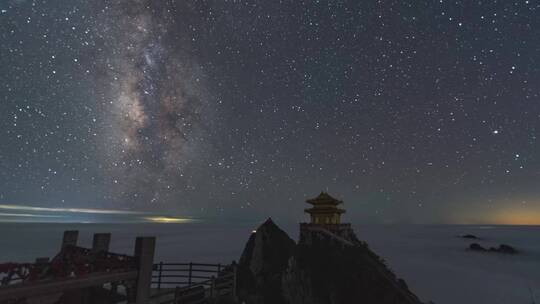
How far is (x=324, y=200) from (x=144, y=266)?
2885cm

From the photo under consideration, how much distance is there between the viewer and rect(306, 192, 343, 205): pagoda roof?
3759 centimetres

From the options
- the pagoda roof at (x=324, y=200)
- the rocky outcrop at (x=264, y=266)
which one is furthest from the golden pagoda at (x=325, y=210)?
the rocky outcrop at (x=264, y=266)

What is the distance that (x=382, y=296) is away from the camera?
22.8 m

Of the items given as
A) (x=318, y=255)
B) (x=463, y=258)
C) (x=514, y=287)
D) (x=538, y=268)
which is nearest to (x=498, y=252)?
(x=463, y=258)

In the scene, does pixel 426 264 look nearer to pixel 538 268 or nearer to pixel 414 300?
pixel 538 268

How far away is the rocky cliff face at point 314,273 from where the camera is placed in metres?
23.8

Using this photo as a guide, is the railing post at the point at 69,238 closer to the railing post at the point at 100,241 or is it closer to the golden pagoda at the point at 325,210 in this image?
the railing post at the point at 100,241

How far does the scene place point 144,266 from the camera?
11094 millimetres

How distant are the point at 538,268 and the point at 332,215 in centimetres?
7204

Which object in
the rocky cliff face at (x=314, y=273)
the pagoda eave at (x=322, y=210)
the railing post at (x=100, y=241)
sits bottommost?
the rocky cliff face at (x=314, y=273)

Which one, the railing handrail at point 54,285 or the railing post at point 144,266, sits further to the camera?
the railing post at point 144,266

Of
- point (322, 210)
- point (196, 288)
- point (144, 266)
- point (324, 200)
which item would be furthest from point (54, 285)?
point (324, 200)

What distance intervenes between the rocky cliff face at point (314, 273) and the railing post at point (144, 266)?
17386 millimetres

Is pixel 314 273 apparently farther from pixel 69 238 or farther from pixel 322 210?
pixel 69 238
